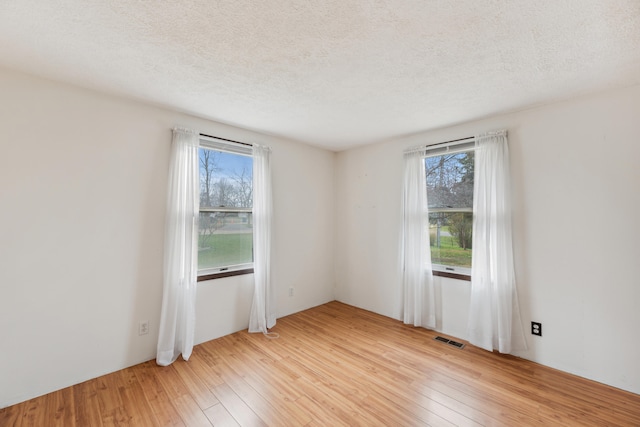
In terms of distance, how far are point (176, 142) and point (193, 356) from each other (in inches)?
87.0

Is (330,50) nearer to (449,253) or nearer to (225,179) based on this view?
(225,179)

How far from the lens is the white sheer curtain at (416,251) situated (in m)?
3.27

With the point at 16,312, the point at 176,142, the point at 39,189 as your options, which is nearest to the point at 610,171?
the point at 176,142

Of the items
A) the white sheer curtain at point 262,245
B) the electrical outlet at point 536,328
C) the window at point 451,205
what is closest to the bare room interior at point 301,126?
the electrical outlet at point 536,328

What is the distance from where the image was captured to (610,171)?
2219 millimetres

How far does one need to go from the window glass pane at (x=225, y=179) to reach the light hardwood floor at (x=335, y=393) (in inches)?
65.5

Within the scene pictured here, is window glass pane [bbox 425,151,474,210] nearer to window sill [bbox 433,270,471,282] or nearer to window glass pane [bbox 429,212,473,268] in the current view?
window glass pane [bbox 429,212,473,268]

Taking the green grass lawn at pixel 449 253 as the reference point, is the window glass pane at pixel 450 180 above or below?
above

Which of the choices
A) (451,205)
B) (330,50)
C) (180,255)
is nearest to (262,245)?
(180,255)

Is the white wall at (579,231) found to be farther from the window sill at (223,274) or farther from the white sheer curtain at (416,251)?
the window sill at (223,274)

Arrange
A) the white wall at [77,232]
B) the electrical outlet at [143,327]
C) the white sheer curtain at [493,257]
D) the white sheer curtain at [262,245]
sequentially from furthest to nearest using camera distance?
1. the white sheer curtain at [262,245]
2. the white sheer curtain at [493,257]
3. the electrical outlet at [143,327]
4. the white wall at [77,232]

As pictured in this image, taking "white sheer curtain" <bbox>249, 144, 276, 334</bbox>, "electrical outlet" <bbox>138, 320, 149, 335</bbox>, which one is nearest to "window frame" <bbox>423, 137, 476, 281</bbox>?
"white sheer curtain" <bbox>249, 144, 276, 334</bbox>

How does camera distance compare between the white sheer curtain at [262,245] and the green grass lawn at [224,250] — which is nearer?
the green grass lawn at [224,250]

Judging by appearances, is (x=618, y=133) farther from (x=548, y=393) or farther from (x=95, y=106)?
(x=95, y=106)
